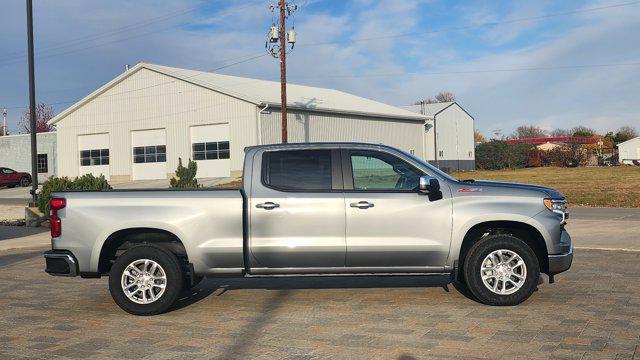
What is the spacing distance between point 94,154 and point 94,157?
0.73 ft

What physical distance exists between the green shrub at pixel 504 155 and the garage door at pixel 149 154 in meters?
37.4

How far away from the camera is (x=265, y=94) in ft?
131

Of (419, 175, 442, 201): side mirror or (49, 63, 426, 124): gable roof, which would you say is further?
(49, 63, 426, 124): gable roof

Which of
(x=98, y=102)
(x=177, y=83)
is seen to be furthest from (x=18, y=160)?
(x=177, y=83)

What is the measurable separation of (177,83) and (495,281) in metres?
36.1

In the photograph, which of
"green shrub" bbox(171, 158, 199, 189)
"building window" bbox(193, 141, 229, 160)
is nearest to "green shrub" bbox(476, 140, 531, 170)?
"building window" bbox(193, 141, 229, 160)

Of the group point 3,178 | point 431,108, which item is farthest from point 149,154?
point 431,108

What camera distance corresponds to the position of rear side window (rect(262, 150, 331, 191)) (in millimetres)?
7062

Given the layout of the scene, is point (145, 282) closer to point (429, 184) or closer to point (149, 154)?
point (429, 184)

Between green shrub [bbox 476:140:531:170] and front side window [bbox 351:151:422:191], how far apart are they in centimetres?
6055

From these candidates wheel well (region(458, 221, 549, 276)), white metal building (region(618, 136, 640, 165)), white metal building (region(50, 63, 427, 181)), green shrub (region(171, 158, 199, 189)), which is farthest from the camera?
white metal building (region(618, 136, 640, 165))

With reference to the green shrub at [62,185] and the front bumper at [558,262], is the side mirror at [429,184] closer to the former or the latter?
the front bumper at [558,262]

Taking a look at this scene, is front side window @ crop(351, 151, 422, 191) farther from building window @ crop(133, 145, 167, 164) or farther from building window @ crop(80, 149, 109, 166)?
building window @ crop(80, 149, 109, 166)

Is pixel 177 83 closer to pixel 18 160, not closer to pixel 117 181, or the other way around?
pixel 117 181
